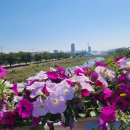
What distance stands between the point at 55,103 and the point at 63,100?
4 cm

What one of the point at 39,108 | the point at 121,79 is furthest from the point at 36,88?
the point at 121,79

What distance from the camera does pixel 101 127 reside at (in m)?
1.64

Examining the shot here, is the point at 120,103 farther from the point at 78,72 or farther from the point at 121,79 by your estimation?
the point at 78,72

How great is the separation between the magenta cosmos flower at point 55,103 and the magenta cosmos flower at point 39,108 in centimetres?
2

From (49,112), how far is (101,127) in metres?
0.28

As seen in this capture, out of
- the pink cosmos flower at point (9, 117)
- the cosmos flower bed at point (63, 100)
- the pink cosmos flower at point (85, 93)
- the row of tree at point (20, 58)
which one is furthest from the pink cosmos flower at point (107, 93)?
the row of tree at point (20, 58)

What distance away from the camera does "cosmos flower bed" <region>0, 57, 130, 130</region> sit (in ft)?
5.36

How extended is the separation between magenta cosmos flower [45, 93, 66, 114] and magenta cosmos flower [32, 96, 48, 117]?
0.02 metres

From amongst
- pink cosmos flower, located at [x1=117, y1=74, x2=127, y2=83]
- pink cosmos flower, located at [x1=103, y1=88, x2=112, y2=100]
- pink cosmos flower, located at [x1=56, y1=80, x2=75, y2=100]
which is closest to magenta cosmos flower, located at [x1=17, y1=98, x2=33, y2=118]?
pink cosmos flower, located at [x1=56, y1=80, x2=75, y2=100]

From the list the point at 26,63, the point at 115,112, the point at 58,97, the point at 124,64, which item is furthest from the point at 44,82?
the point at 26,63

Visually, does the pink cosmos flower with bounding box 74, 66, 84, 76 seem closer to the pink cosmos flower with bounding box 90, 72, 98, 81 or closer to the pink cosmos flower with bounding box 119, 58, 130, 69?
the pink cosmos flower with bounding box 90, 72, 98, 81

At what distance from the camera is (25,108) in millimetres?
1656

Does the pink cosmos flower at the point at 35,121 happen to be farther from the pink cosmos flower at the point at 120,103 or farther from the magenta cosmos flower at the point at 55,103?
the pink cosmos flower at the point at 120,103

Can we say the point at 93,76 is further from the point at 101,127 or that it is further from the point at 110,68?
the point at 101,127
